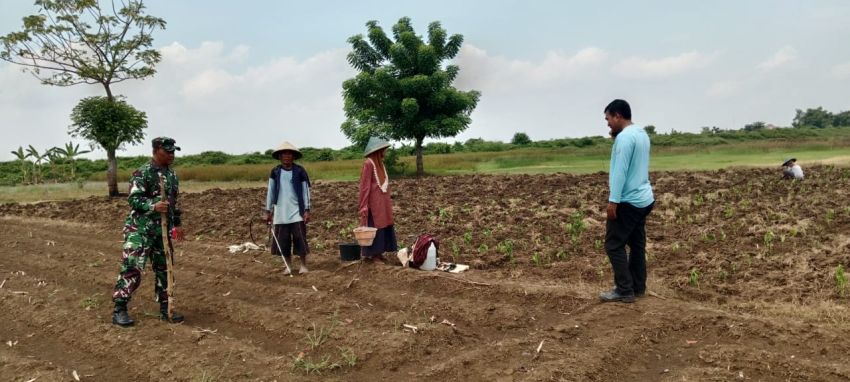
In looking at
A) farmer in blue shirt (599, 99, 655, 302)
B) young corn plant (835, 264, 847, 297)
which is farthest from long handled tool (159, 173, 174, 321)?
young corn plant (835, 264, 847, 297)

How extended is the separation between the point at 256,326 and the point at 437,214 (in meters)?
6.73

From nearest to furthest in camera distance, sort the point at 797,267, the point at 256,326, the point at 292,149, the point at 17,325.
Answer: the point at 256,326
the point at 17,325
the point at 797,267
the point at 292,149

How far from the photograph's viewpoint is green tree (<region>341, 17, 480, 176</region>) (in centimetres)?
2622

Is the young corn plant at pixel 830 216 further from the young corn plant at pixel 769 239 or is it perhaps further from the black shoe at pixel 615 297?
the black shoe at pixel 615 297

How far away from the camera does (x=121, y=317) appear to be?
217 inches

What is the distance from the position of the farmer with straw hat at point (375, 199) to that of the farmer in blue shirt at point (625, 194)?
285cm

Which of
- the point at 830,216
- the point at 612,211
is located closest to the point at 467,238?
the point at 612,211

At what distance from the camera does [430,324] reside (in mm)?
5199

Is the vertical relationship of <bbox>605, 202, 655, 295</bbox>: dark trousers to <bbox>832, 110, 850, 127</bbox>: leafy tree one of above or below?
below

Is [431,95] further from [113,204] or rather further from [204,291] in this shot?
[204,291]

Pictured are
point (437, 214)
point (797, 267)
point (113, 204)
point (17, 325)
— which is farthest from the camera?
point (113, 204)

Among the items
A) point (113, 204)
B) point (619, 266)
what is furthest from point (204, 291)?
point (113, 204)

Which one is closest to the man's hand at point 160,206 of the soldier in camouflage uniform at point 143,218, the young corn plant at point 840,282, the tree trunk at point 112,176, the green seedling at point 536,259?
the soldier in camouflage uniform at point 143,218

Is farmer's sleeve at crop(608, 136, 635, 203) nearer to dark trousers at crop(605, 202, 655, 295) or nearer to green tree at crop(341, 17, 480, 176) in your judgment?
dark trousers at crop(605, 202, 655, 295)
